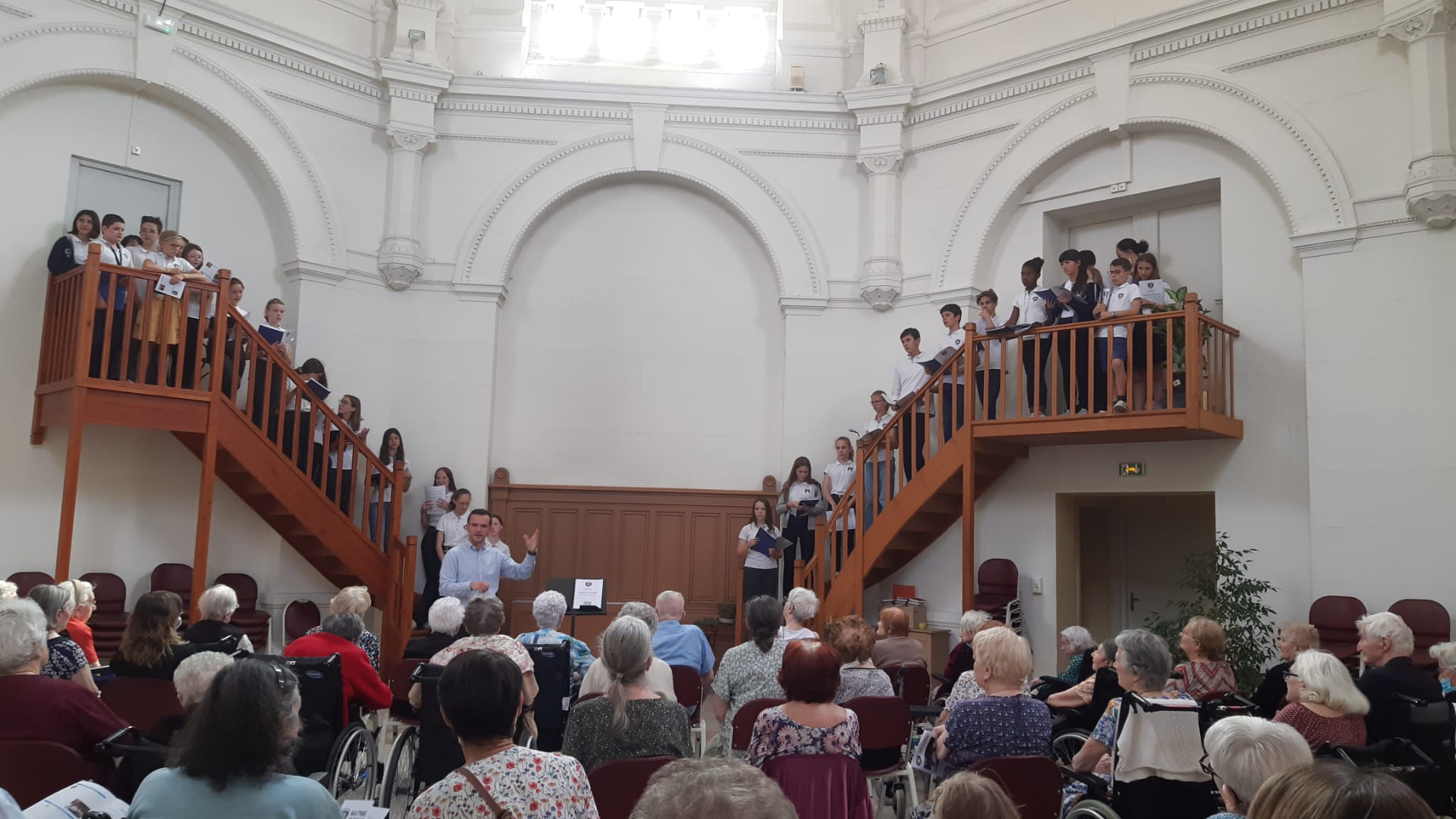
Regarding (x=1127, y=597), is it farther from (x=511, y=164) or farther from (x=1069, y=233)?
(x=511, y=164)

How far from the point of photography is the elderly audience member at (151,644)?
4.42 metres

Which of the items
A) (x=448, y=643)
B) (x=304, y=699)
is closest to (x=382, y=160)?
(x=448, y=643)

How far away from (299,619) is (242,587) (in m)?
0.55

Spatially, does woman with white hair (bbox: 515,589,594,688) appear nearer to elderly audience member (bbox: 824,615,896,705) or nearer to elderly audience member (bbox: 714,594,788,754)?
elderly audience member (bbox: 714,594,788,754)

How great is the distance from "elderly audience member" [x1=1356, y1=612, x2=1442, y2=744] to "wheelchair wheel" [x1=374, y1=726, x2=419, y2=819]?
13.4 ft

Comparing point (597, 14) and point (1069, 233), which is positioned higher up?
point (597, 14)

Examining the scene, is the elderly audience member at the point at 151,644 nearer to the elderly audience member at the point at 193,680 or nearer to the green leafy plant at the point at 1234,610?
the elderly audience member at the point at 193,680

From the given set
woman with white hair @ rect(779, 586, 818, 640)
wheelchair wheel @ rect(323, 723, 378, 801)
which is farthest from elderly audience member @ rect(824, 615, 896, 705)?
wheelchair wheel @ rect(323, 723, 378, 801)

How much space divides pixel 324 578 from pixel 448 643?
4626mm

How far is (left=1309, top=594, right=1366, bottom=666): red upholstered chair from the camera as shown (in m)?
7.40

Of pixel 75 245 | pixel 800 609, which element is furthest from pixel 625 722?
pixel 75 245

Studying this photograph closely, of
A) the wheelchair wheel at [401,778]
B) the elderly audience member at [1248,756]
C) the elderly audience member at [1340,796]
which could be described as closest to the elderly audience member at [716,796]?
the elderly audience member at [1340,796]

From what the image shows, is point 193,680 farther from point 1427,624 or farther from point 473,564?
Answer: point 1427,624

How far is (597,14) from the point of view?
37.2ft
